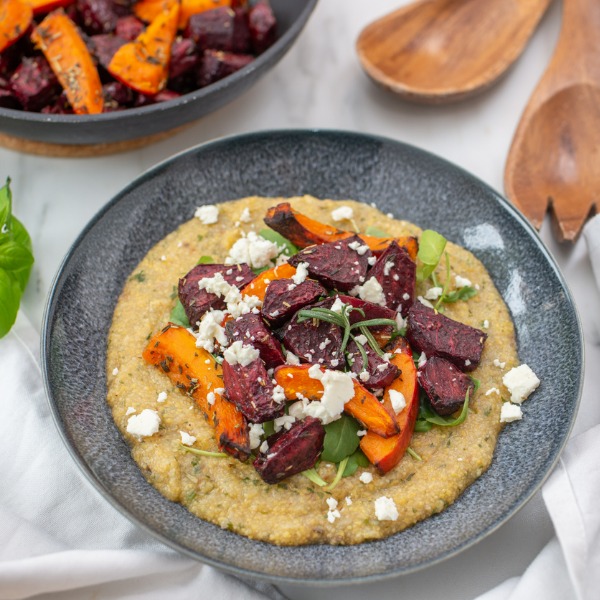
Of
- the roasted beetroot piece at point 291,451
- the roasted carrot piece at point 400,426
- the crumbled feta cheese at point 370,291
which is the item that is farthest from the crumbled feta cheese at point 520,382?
the roasted beetroot piece at point 291,451

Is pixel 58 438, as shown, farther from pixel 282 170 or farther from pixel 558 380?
pixel 558 380

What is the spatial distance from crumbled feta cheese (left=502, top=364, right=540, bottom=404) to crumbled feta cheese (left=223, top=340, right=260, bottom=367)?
1.11 metres

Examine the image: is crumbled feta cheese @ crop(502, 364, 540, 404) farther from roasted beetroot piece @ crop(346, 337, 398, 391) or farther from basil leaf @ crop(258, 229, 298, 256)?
basil leaf @ crop(258, 229, 298, 256)

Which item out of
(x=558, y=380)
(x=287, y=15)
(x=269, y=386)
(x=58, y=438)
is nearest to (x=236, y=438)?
(x=269, y=386)

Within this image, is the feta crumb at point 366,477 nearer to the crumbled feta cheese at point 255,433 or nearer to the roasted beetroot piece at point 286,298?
the crumbled feta cheese at point 255,433

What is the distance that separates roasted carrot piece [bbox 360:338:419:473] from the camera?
3.05 metres

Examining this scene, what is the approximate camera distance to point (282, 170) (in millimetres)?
4070

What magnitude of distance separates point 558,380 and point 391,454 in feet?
2.82

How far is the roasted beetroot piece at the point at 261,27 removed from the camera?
4.39 metres

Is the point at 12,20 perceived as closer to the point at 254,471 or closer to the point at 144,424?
the point at 144,424

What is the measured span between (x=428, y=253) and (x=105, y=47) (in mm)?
2081

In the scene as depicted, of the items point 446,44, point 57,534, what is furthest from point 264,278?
point 446,44

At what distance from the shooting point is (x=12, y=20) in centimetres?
405

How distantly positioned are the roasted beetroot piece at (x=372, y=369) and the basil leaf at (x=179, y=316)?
0.77 m
